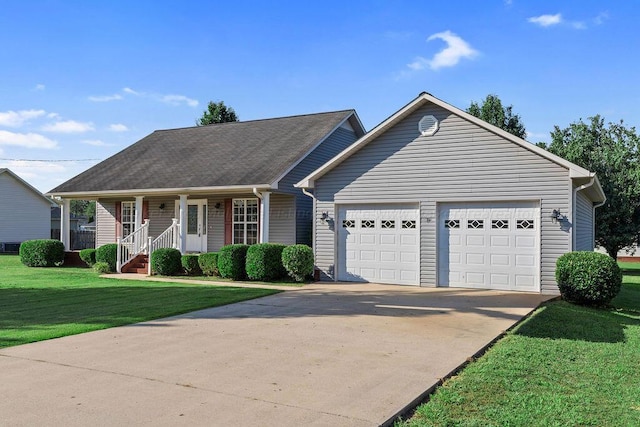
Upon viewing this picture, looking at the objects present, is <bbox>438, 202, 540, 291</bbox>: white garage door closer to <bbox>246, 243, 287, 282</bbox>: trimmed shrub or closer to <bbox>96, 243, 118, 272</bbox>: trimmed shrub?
<bbox>246, 243, 287, 282</bbox>: trimmed shrub

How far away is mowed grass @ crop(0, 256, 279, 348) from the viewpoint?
780cm

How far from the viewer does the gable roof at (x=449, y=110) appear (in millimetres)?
11484

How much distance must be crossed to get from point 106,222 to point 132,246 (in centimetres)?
494

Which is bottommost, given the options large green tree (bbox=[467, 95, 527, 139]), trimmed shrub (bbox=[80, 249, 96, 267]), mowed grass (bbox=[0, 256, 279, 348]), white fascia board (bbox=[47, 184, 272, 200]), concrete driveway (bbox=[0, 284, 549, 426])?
mowed grass (bbox=[0, 256, 279, 348])

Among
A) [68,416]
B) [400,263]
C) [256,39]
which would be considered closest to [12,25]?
[256,39]

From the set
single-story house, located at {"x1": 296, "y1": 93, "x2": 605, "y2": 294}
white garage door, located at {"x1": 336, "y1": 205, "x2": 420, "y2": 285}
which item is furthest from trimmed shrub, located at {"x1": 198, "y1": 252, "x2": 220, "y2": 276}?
white garage door, located at {"x1": 336, "y1": 205, "x2": 420, "y2": 285}

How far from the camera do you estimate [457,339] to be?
712 centimetres

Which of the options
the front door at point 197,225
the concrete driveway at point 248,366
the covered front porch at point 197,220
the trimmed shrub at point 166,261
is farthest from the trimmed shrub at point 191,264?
the concrete driveway at point 248,366

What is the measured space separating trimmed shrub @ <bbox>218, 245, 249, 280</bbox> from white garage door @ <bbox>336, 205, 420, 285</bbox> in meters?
3.00

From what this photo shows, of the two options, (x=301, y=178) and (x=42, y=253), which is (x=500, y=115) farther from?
(x=42, y=253)

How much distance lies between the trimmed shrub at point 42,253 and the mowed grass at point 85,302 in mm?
4384

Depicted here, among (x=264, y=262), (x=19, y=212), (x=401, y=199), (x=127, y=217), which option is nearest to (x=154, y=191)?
(x=127, y=217)

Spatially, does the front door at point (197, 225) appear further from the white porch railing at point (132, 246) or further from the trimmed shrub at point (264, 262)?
the trimmed shrub at point (264, 262)

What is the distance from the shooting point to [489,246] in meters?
12.5
